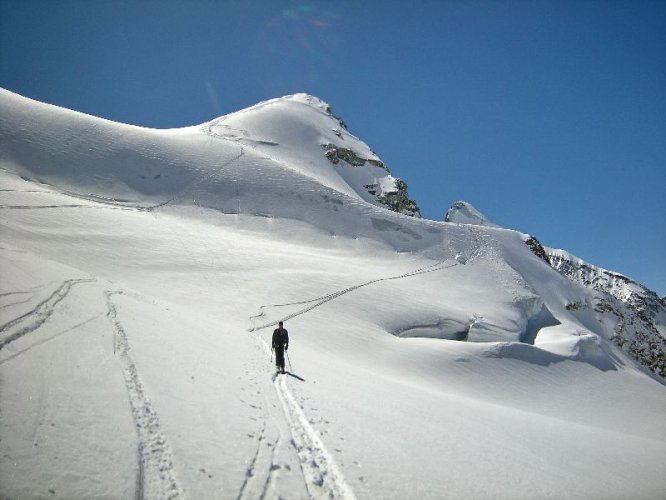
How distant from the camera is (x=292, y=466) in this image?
5.15 meters

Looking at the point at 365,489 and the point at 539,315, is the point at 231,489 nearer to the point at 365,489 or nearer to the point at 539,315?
the point at 365,489

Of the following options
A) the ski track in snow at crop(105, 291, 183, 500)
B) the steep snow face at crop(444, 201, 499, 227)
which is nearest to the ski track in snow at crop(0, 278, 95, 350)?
the ski track in snow at crop(105, 291, 183, 500)

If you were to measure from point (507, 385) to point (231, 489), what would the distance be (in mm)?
19932

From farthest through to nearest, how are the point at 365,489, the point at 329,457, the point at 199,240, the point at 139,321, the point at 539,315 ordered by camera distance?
the point at 539,315
the point at 199,240
the point at 139,321
the point at 329,457
the point at 365,489

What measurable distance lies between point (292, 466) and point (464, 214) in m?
188

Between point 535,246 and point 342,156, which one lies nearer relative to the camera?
point 535,246

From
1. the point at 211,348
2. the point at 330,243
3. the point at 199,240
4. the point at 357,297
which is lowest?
the point at 211,348

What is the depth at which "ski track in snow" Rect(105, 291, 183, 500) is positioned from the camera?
13.1 ft

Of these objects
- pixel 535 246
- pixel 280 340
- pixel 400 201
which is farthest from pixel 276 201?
pixel 400 201

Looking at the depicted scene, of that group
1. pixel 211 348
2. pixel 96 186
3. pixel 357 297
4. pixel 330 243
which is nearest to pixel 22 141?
pixel 96 186

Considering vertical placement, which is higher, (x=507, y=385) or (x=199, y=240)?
(x=199, y=240)

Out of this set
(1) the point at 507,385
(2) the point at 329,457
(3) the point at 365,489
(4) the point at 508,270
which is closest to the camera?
(3) the point at 365,489

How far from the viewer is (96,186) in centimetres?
3944

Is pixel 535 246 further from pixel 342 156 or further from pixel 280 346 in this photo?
pixel 280 346
